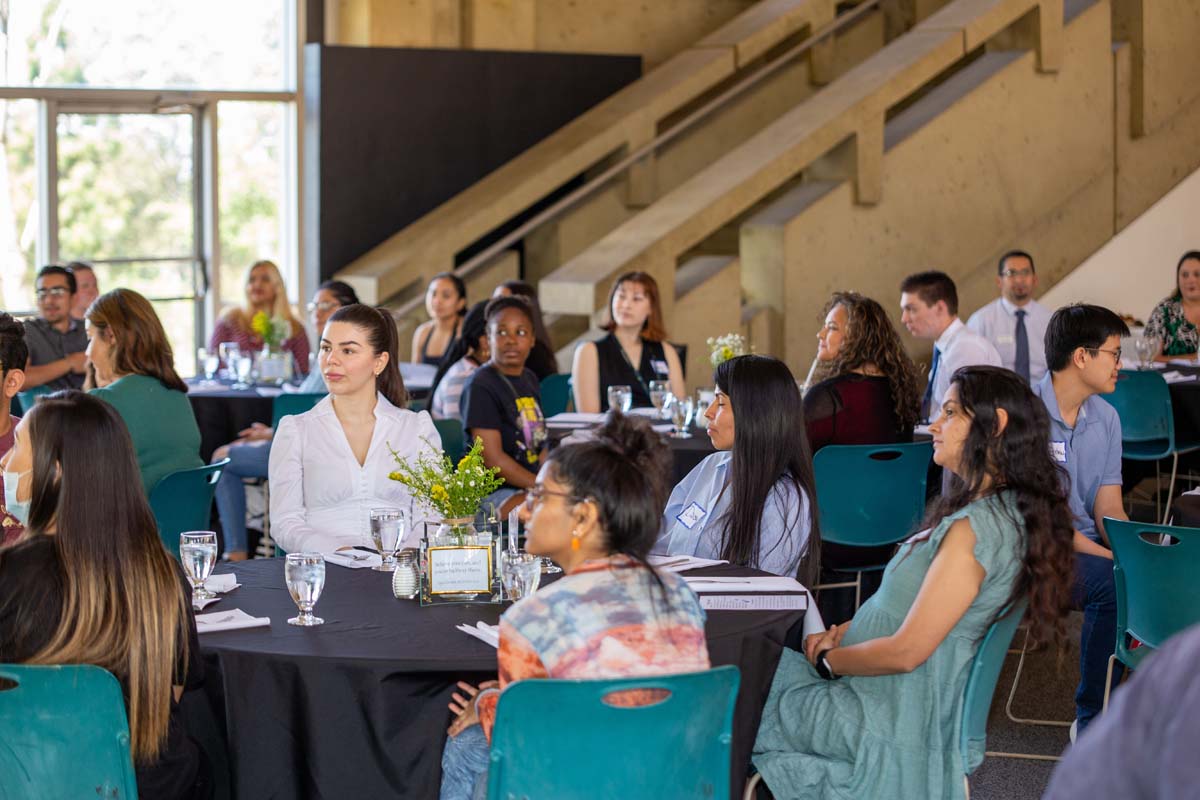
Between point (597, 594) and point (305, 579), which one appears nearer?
point (597, 594)

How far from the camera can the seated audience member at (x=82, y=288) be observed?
25.5ft

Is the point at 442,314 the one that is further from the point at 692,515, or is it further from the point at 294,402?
the point at 692,515

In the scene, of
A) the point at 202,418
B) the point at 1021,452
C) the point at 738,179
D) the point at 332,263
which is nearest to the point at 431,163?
the point at 332,263

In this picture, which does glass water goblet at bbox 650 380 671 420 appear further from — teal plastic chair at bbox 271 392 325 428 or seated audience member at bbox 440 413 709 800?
seated audience member at bbox 440 413 709 800

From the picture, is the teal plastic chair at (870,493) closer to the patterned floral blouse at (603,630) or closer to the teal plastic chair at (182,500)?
the teal plastic chair at (182,500)

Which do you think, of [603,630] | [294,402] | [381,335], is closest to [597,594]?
[603,630]

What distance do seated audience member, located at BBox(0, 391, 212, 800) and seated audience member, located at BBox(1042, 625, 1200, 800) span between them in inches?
77.6

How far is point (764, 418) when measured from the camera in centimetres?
367

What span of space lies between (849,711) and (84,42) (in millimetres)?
8503

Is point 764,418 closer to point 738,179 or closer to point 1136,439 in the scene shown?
point 1136,439

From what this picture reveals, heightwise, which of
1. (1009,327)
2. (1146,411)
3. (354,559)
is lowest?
(354,559)

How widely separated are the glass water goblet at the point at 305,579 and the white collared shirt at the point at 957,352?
3806 millimetres

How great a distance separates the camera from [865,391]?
5.29 m

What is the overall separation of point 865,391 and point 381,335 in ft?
6.20
